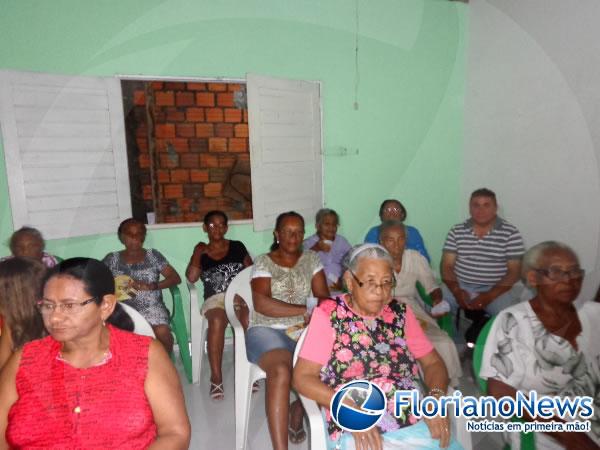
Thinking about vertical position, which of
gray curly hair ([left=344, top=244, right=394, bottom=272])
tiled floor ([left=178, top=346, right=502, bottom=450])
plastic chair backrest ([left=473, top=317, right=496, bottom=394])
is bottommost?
tiled floor ([left=178, top=346, right=502, bottom=450])

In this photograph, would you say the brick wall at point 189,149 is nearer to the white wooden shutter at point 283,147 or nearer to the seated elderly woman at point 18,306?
the white wooden shutter at point 283,147

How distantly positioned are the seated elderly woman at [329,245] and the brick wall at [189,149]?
Answer: 3.16 feet

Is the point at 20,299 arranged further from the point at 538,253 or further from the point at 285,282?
the point at 538,253

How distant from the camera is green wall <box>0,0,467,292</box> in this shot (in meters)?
3.02

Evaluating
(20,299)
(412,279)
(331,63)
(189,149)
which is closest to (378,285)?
(412,279)

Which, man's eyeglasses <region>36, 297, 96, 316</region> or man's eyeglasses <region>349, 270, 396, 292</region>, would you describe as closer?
man's eyeglasses <region>36, 297, 96, 316</region>

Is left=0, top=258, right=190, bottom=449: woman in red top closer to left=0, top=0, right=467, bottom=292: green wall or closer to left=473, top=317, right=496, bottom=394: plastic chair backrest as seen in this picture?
left=473, top=317, right=496, bottom=394: plastic chair backrest

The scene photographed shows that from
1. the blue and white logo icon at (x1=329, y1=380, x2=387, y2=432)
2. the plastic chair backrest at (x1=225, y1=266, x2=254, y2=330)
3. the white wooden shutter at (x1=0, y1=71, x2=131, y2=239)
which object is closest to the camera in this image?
the blue and white logo icon at (x1=329, y1=380, x2=387, y2=432)

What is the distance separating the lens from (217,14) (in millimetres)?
3258

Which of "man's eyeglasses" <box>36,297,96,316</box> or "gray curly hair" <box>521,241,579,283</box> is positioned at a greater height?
"gray curly hair" <box>521,241,579,283</box>

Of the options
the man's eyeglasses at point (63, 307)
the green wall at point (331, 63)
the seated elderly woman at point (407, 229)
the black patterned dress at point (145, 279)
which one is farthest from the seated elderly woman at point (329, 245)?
the man's eyeglasses at point (63, 307)

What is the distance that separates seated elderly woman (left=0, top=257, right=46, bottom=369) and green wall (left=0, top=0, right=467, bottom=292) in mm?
1839

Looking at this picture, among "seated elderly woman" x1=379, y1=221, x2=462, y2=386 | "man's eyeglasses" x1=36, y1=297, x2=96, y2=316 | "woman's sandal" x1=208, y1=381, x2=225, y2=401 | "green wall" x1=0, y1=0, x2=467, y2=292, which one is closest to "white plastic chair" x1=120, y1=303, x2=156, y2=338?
"man's eyeglasses" x1=36, y1=297, x2=96, y2=316

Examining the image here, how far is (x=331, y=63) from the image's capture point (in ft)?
11.8
